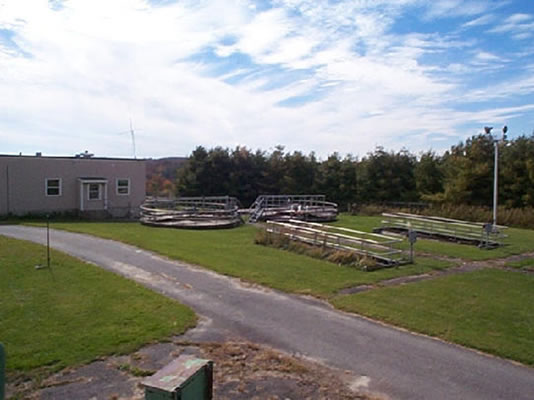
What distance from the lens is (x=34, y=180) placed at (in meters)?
28.9

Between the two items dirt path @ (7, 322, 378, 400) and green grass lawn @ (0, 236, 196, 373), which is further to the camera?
green grass lawn @ (0, 236, 196, 373)

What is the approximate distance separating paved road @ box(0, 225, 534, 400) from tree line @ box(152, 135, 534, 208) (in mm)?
26374

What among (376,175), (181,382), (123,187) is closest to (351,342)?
(181,382)

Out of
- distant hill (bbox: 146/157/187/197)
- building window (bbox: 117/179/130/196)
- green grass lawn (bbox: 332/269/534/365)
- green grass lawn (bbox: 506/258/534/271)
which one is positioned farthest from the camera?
distant hill (bbox: 146/157/187/197)

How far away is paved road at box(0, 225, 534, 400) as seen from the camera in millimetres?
5832

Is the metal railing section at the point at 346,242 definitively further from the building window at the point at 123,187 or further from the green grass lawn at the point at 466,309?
the building window at the point at 123,187

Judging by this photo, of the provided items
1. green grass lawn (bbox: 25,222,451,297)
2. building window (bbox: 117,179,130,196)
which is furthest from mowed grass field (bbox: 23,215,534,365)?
building window (bbox: 117,179,130,196)

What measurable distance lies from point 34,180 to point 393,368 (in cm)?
2753

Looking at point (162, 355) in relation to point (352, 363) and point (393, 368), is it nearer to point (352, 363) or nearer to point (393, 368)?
point (352, 363)

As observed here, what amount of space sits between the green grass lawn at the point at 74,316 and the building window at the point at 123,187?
2048 cm

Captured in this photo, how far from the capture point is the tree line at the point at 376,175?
32562mm

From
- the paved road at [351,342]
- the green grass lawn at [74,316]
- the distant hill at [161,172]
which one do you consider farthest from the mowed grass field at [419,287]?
the distant hill at [161,172]

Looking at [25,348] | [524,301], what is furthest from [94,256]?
[524,301]

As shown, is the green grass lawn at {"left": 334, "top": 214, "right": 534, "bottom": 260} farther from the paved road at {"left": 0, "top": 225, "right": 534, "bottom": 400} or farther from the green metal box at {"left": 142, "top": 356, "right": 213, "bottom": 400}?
the green metal box at {"left": 142, "top": 356, "right": 213, "bottom": 400}
